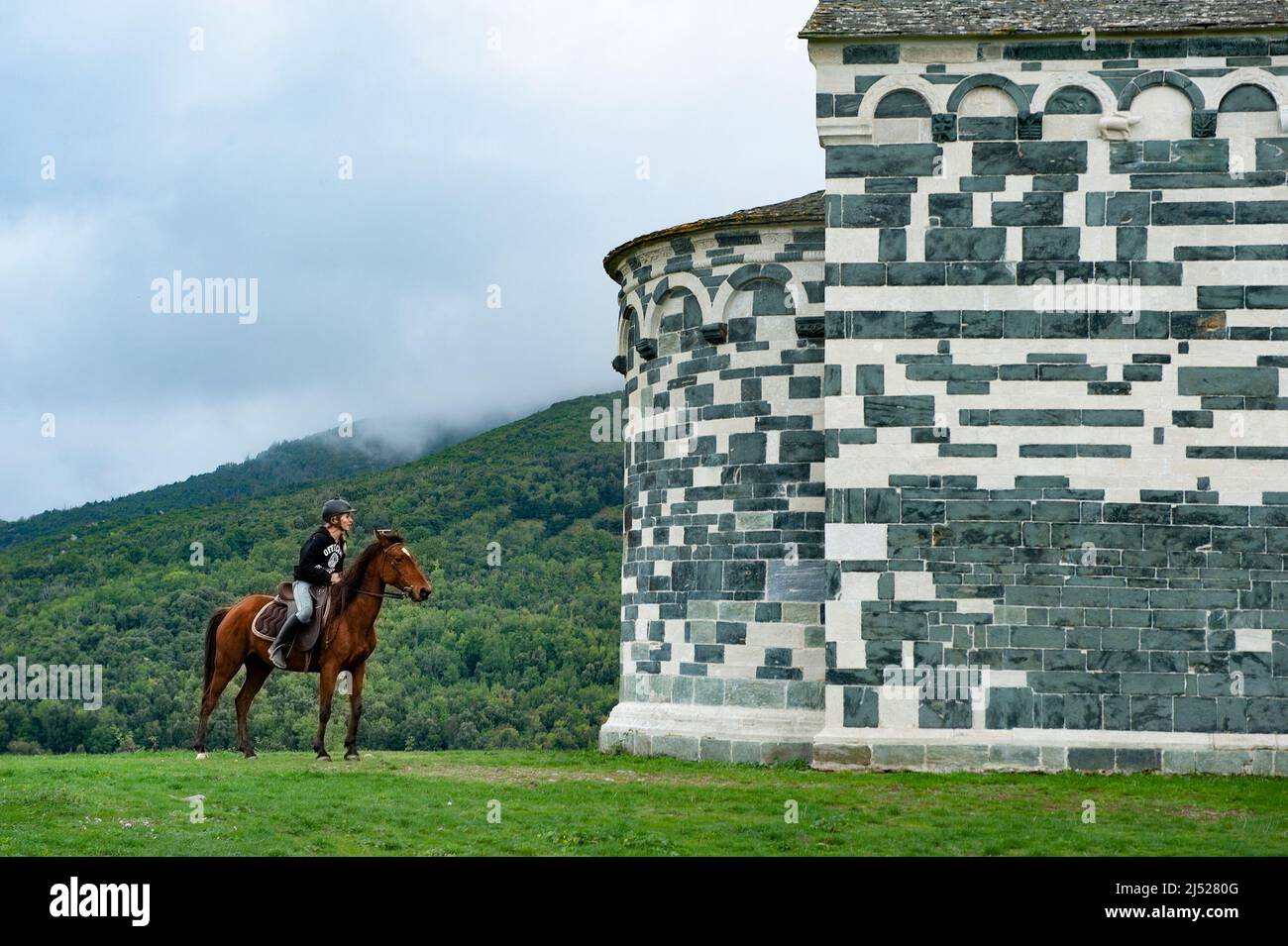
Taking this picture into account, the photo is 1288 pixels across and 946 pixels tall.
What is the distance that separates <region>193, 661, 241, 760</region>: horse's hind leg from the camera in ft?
54.2

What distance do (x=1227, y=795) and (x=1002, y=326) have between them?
4786 mm

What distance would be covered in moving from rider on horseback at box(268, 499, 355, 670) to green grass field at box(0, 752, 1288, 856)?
1.41 m

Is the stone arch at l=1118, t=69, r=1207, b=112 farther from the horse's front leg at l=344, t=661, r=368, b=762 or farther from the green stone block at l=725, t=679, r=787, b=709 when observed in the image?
the horse's front leg at l=344, t=661, r=368, b=762

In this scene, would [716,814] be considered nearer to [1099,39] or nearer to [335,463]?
[1099,39]

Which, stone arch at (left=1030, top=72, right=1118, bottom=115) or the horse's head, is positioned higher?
stone arch at (left=1030, top=72, right=1118, bottom=115)

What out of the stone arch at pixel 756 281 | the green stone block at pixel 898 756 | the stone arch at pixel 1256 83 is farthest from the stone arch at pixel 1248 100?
the green stone block at pixel 898 756

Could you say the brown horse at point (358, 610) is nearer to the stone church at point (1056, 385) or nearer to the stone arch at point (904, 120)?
the stone church at point (1056, 385)

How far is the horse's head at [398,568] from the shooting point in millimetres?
15250

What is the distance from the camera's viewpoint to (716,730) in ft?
57.2

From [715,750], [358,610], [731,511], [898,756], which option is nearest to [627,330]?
[731,511]

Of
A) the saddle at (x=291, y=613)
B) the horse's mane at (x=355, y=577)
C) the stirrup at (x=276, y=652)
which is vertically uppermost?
the horse's mane at (x=355, y=577)

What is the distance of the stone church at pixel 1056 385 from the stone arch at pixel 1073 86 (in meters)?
0.02

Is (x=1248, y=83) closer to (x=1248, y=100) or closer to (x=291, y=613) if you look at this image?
(x=1248, y=100)

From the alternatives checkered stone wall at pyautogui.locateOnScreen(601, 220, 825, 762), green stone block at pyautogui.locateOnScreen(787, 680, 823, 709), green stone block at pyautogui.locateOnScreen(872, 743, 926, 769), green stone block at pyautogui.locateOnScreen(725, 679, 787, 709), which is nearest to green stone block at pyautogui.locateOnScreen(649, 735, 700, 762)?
checkered stone wall at pyautogui.locateOnScreen(601, 220, 825, 762)
